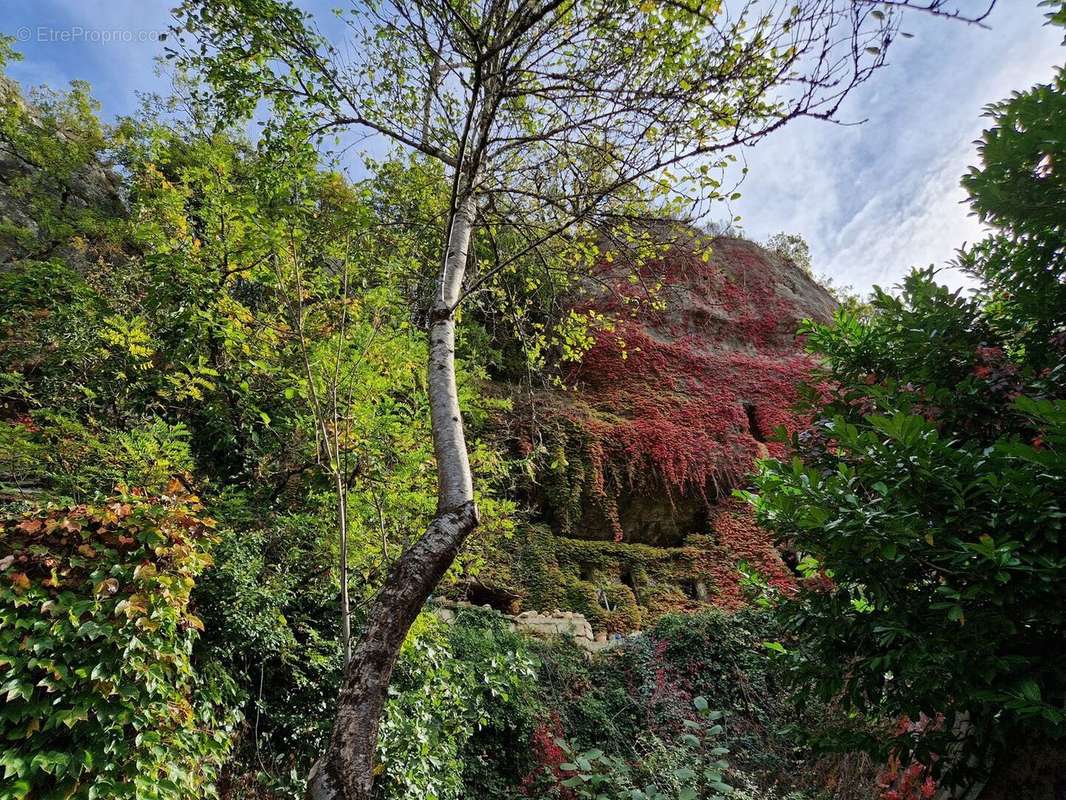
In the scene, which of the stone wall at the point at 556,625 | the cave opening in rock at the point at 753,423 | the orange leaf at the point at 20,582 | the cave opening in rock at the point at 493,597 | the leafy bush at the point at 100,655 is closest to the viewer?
the leafy bush at the point at 100,655

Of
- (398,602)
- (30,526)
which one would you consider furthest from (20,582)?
(398,602)

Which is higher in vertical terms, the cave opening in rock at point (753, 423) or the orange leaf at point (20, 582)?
the cave opening in rock at point (753, 423)

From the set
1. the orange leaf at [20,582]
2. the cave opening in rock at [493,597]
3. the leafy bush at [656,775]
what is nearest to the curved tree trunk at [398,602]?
the orange leaf at [20,582]

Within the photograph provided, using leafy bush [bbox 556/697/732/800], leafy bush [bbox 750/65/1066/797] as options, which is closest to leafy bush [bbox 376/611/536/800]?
leafy bush [bbox 556/697/732/800]

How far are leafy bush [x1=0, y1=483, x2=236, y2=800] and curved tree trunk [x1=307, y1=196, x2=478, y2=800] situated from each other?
48.1 inches

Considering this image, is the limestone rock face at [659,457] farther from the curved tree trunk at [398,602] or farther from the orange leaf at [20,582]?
the orange leaf at [20,582]

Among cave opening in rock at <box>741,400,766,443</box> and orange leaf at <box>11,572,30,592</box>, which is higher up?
cave opening in rock at <box>741,400,766,443</box>

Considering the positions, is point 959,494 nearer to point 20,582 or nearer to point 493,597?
point 20,582

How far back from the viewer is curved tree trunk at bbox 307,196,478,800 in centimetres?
179

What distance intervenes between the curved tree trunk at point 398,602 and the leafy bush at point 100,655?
4.00 ft

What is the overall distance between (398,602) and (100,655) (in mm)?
1565

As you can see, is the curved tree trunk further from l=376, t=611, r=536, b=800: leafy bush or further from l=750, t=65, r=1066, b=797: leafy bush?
l=376, t=611, r=536, b=800: leafy bush

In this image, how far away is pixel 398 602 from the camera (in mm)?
2104

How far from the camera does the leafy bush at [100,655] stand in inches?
86.4
